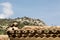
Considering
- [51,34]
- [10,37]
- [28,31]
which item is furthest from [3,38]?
[51,34]

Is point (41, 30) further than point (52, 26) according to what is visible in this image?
No

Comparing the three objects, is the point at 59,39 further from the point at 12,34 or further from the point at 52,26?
the point at 12,34

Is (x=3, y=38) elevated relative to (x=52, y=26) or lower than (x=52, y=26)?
lower

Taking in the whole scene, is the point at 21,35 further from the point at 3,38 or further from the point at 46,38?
the point at 3,38

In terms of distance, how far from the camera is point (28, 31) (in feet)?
35.0

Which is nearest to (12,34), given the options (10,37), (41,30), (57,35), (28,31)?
(10,37)

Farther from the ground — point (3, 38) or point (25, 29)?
point (25, 29)

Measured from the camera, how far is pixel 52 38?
34.2 feet

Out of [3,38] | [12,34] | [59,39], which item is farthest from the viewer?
[3,38]

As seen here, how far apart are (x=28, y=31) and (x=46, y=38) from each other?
38.6 inches

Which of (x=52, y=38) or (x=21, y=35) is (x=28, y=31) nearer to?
(x=21, y=35)

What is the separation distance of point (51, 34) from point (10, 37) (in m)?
2.18

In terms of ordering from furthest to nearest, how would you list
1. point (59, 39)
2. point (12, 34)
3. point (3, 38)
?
point (3, 38) → point (12, 34) → point (59, 39)

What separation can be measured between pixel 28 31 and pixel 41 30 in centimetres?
68
